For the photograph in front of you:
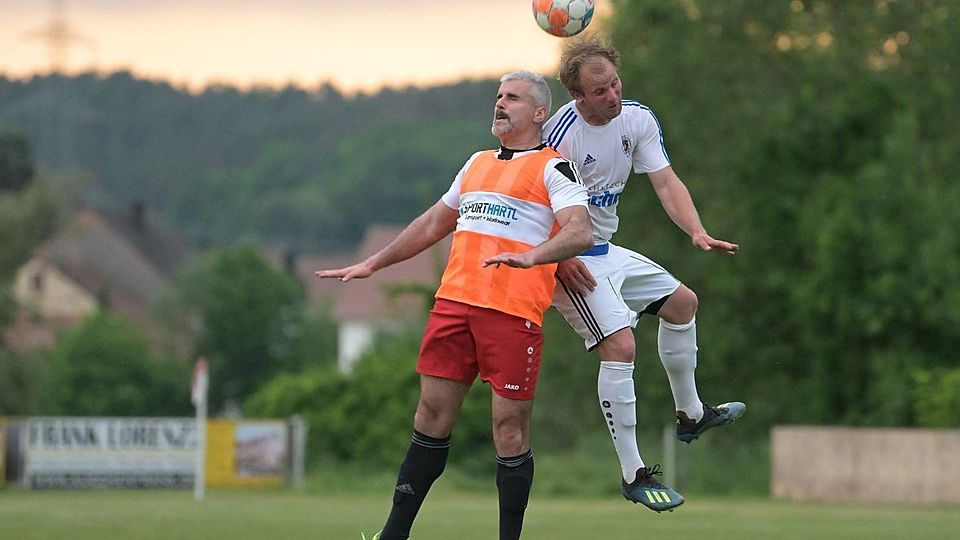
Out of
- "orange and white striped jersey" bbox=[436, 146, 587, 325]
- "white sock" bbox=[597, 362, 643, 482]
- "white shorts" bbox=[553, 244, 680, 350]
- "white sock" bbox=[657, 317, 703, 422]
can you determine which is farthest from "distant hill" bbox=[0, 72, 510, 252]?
"orange and white striped jersey" bbox=[436, 146, 587, 325]

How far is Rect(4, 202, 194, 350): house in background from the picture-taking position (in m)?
76.2

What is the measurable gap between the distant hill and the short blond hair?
340ft

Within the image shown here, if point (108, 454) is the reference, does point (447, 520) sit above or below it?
below

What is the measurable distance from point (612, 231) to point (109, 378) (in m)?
48.2

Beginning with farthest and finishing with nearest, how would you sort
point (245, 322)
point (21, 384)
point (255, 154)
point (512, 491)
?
1. point (255, 154)
2. point (245, 322)
3. point (21, 384)
4. point (512, 491)

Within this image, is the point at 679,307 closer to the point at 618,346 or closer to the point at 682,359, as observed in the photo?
the point at 682,359

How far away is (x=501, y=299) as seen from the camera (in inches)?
339

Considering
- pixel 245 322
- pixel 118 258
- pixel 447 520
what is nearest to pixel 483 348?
pixel 447 520

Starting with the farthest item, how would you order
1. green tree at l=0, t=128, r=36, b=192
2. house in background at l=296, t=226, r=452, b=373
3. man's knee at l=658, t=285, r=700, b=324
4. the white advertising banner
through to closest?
house in background at l=296, t=226, r=452, b=373
green tree at l=0, t=128, r=36, b=192
the white advertising banner
man's knee at l=658, t=285, r=700, b=324

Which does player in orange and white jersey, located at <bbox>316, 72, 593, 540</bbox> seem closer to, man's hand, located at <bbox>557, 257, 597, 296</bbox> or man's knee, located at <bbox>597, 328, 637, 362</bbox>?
man's hand, located at <bbox>557, 257, 597, 296</bbox>

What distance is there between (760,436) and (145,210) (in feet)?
203

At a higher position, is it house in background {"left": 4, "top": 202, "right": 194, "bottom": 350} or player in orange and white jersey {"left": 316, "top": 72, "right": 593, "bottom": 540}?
house in background {"left": 4, "top": 202, "right": 194, "bottom": 350}

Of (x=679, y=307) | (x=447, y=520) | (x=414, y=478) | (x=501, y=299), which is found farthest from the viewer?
(x=447, y=520)

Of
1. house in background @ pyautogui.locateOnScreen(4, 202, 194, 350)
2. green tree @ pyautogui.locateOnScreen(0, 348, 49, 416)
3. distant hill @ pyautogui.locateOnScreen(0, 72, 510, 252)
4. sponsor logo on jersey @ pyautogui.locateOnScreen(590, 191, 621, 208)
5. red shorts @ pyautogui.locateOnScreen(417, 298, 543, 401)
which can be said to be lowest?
red shorts @ pyautogui.locateOnScreen(417, 298, 543, 401)
